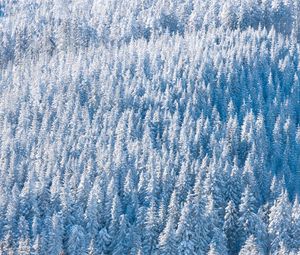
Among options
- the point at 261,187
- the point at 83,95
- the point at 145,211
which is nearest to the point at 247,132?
the point at 261,187

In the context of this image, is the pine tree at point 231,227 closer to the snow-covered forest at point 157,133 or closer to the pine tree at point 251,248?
the snow-covered forest at point 157,133

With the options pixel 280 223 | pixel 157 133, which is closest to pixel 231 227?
pixel 280 223

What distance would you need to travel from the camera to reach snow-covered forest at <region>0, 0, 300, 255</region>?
3376 inches

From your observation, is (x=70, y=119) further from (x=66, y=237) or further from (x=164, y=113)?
(x=66, y=237)

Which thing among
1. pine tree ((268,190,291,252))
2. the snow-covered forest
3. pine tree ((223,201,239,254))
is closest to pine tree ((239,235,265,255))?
the snow-covered forest

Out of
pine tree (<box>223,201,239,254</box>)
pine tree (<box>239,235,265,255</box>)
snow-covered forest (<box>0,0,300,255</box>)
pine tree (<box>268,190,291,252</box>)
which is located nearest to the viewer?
pine tree (<box>239,235,265,255</box>)

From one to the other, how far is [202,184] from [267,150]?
18362mm

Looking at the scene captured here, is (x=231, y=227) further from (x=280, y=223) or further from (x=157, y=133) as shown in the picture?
(x=157, y=133)

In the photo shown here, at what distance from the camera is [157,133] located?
10994 centimetres

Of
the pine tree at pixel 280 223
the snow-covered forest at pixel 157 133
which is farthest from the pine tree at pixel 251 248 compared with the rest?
the pine tree at pixel 280 223

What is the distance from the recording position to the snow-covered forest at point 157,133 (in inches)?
3376

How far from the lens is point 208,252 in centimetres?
8212

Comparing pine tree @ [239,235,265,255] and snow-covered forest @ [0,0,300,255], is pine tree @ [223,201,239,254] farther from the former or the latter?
pine tree @ [239,235,265,255]

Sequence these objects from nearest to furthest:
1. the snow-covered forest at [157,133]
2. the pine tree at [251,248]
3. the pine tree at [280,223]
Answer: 1. the pine tree at [251,248]
2. the pine tree at [280,223]
3. the snow-covered forest at [157,133]
